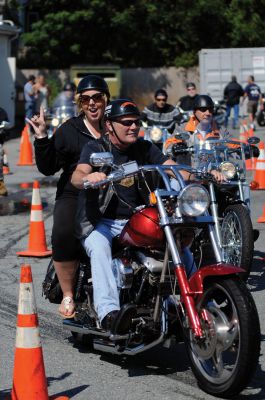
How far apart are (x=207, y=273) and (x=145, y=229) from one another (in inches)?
20.2

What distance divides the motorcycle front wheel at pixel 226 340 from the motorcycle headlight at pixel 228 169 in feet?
10.6

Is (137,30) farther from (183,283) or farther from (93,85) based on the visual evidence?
(183,283)

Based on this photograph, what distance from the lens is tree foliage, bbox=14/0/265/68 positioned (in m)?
43.0

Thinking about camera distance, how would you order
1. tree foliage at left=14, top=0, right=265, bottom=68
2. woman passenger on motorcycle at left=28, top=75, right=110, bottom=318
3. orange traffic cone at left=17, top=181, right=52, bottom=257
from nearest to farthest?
woman passenger on motorcycle at left=28, top=75, right=110, bottom=318 < orange traffic cone at left=17, top=181, right=52, bottom=257 < tree foliage at left=14, top=0, right=265, bottom=68

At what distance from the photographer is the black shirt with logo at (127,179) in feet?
20.9

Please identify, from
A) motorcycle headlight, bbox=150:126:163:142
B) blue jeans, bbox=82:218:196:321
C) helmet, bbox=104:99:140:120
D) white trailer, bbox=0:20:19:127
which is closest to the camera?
blue jeans, bbox=82:218:196:321

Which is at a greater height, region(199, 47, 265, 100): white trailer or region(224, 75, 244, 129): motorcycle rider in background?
region(199, 47, 265, 100): white trailer

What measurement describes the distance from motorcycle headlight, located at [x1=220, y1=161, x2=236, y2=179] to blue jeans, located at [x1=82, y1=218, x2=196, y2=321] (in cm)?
271

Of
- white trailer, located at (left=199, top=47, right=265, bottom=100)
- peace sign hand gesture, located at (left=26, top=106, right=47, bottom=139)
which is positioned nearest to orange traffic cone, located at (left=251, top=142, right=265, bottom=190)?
peace sign hand gesture, located at (left=26, top=106, right=47, bottom=139)

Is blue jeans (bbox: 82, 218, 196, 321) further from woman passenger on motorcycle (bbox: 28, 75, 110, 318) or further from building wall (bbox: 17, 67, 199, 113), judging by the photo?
building wall (bbox: 17, 67, 199, 113)

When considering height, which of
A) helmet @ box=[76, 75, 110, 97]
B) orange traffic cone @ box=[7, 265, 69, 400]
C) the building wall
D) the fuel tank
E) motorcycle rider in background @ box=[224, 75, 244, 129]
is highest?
the building wall

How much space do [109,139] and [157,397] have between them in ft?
5.85

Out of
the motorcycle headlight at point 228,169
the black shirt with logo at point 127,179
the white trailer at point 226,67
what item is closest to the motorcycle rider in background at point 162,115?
the motorcycle headlight at point 228,169

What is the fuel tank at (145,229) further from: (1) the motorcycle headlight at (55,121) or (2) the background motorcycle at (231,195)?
(1) the motorcycle headlight at (55,121)
